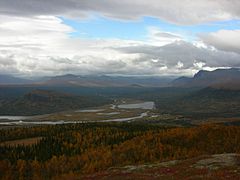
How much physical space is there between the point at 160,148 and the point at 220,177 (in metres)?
115

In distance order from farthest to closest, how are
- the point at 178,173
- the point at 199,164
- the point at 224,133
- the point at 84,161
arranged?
the point at 224,133 → the point at 84,161 → the point at 199,164 → the point at 178,173

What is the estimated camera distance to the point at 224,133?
194 meters

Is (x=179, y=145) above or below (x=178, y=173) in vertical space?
below

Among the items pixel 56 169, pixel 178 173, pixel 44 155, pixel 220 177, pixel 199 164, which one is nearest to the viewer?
pixel 220 177

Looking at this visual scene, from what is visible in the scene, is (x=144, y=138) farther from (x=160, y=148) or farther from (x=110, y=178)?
(x=110, y=178)

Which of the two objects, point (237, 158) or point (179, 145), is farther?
point (179, 145)

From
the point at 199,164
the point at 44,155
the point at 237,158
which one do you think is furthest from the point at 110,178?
the point at 44,155

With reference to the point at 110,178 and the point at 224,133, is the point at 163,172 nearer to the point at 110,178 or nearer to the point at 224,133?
the point at 110,178

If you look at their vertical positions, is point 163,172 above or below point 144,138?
above

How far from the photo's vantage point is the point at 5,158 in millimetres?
172000

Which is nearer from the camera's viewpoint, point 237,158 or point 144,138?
point 237,158

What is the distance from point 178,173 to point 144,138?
5204 inches

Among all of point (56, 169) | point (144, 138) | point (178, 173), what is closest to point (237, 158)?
point (178, 173)

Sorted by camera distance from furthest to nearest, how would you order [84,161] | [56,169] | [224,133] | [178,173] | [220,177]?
1. [224,133]
2. [84,161]
3. [56,169]
4. [178,173]
5. [220,177]
